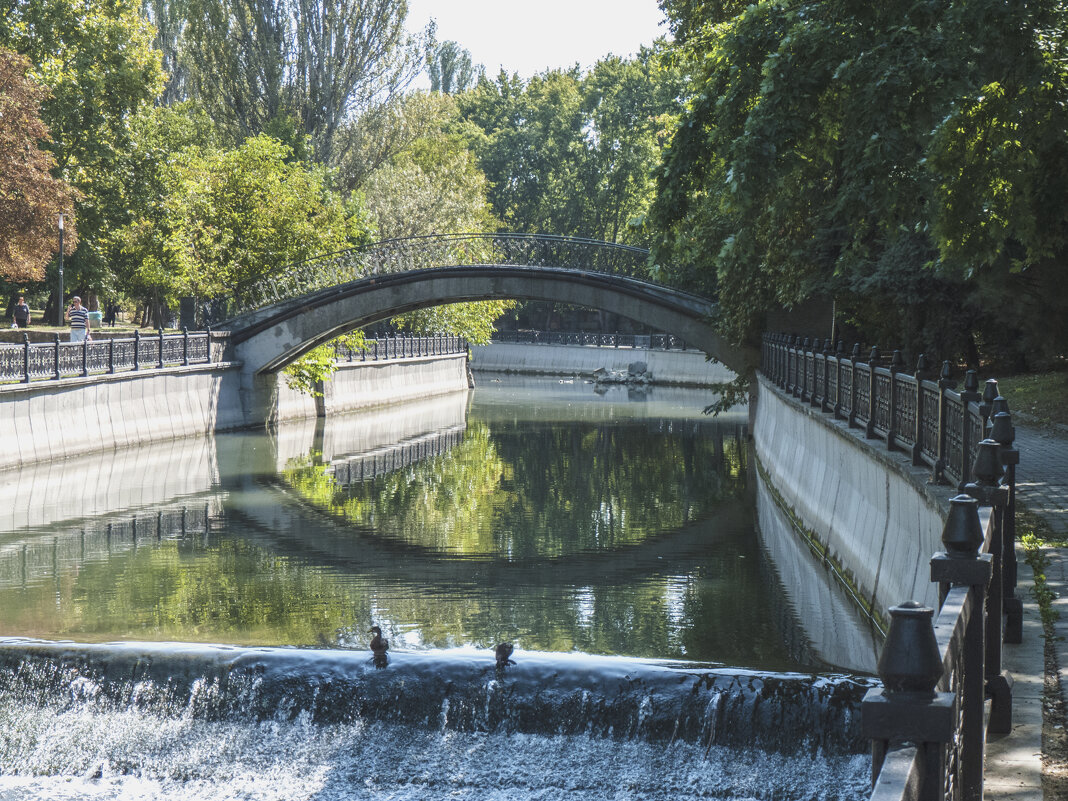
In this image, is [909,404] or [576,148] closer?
[909,404]

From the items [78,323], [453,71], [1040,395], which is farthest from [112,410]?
[453,71]

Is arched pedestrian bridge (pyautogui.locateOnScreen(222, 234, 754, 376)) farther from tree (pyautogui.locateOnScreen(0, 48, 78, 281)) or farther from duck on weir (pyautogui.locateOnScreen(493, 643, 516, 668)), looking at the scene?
duck on weir (pyautogui.locateOnScreen(493, 643, 516, 668))

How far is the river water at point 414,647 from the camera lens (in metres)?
9.70

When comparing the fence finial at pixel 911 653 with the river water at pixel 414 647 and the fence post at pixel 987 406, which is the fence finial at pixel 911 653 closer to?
the fence post at pixel 987 406

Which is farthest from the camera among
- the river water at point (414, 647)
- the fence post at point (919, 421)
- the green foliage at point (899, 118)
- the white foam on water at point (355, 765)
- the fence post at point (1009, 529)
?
the green foliage at point (899, 118)

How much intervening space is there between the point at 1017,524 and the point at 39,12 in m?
40.6

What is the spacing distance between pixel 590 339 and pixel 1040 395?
5446cm

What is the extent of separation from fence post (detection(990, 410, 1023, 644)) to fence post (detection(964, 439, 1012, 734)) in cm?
65

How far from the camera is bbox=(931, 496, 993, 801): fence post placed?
4531 mm

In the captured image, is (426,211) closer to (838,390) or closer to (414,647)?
(838,390)

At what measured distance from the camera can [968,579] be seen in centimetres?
457

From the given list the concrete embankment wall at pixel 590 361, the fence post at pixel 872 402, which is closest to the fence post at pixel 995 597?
the fence post at pixel 872 402

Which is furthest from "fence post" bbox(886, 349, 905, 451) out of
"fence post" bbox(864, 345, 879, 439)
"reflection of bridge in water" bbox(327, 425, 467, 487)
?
"reflection of bridge in water" bbox(327, 425, 467, 487)

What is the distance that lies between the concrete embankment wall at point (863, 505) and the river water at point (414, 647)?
0.49 meters
